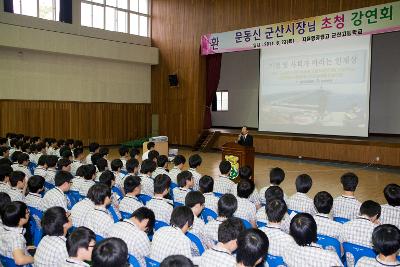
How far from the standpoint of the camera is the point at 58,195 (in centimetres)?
387

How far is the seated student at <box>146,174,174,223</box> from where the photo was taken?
357 cm

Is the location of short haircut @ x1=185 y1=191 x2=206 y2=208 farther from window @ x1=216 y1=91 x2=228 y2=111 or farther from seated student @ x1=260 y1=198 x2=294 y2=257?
window @ x1=216 y1=91 x2=228 y2=111

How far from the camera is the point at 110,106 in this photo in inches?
588

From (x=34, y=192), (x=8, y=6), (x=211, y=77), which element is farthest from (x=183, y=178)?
(x=8, y=6)

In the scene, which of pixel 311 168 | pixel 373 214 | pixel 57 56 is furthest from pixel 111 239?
pixel 57 56

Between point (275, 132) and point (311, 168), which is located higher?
point (275, 132)

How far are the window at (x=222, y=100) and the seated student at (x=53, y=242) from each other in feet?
49.7

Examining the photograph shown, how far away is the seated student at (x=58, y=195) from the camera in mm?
3789

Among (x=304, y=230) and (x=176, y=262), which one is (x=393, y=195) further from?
(x=176, y=262)

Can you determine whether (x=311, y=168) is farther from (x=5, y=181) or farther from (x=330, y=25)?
(x=5, y=181)

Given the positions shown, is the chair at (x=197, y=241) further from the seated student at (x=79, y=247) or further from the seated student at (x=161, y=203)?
the seated student at (x=79, y=247)

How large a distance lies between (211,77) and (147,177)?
9.53 m

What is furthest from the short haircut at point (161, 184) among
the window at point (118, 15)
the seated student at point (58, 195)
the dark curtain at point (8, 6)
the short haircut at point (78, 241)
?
the window at point (118, 15)

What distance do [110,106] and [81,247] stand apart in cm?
1318
